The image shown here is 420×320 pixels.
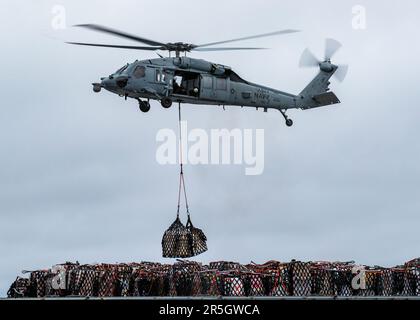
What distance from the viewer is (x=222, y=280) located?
55.2 metres

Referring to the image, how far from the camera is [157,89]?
68250mm

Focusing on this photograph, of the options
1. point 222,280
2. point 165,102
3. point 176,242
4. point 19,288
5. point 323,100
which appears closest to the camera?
point 222,280

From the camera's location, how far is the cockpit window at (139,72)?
67887mm

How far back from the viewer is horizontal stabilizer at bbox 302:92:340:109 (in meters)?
77.0

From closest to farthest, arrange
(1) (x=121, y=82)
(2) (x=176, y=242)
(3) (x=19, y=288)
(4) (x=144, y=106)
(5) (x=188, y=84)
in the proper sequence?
(3) (x=19, y=288)
(2) (x=176, y=242)
(1) (x=121, y=82)
(4) (x=144, y=106)
(5) (x=188, y=84)

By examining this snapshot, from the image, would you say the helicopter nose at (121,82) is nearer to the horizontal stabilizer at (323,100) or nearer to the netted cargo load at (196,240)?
the netted cargo load at (196,240)

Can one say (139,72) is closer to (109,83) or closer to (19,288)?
(109,83)

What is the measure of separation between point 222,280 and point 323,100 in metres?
24.8

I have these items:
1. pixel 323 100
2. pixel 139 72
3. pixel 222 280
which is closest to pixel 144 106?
pixel 139 72

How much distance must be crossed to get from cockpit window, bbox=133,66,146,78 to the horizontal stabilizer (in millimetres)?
12856

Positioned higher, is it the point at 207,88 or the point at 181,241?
the point at 207,88
